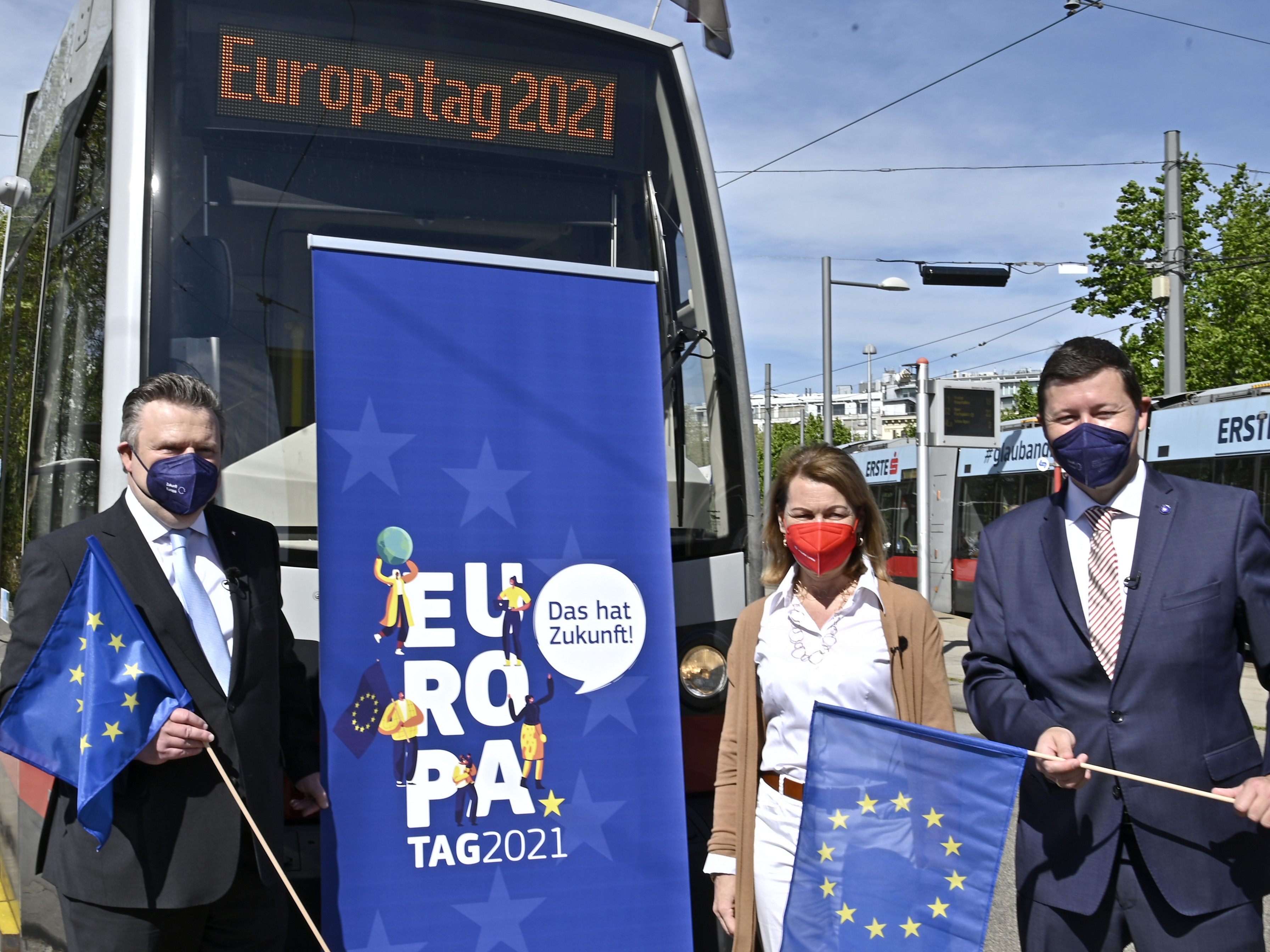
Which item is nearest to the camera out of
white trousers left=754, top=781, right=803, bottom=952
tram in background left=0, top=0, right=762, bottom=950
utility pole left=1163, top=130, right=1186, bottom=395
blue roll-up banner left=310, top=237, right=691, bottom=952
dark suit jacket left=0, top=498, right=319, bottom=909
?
dark suit jacket left=0, top=498, right=319, bottom=909

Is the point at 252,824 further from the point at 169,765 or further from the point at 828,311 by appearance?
the point at 828,311

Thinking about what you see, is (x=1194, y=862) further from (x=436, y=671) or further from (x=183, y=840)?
(x=183, y=840)

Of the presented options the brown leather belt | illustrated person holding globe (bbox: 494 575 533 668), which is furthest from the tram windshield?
the brown leather belt

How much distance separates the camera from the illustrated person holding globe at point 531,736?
3.21 meters

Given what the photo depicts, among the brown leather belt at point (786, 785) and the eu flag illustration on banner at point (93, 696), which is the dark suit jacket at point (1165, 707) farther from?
the eu flag illustration on banner at point (93, 696)

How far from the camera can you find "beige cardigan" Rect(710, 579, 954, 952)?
2744 mm

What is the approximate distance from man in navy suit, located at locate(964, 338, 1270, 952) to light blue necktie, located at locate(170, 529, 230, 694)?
1711 millimetres

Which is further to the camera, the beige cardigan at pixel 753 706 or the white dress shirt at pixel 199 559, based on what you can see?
the beige cardigan at pixel 753 706

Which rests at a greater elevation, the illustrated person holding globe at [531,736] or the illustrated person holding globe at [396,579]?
the illustrated person holding globe at [396,579]

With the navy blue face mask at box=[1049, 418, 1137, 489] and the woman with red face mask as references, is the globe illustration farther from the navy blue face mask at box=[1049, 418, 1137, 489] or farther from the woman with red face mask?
the navy blue face mask at box=[1049, 418, 1137, 489]

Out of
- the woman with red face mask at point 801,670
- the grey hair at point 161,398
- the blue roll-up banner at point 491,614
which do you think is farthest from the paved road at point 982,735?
the grey hair at point 161,398

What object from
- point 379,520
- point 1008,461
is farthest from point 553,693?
point 1008,461

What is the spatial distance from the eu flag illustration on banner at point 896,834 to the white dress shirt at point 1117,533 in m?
0.43

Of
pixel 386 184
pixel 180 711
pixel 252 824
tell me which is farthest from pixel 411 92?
pixel 252 824
